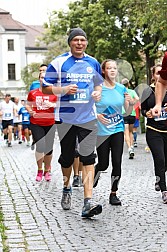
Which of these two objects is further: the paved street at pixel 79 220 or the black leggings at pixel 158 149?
the black leggings at pixel 158 149

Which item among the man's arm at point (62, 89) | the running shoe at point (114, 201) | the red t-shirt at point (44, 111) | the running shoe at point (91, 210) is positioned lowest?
the running shoe at point (114, 201)

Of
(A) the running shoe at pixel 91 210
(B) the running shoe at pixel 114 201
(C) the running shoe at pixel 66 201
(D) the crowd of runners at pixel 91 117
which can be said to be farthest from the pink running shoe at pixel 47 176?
(A) the running shoe at pixel 91 210

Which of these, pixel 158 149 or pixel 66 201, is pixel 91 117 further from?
pixel 158 149

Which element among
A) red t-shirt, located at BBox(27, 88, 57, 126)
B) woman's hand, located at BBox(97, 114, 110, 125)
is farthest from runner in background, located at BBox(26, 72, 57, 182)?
woman's hand, located at BBox(97, 114, 110, 125)

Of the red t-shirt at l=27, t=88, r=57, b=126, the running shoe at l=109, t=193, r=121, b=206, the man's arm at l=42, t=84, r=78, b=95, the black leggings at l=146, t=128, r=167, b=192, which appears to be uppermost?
the man's arm at l=42, t=84, r=78, b=95

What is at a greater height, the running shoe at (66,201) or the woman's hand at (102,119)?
the woman's hand at (102,119)

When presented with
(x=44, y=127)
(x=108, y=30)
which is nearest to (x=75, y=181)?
(x=44, y=127)

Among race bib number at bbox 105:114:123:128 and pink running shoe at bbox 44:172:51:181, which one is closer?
race bib number at bbox 105:114:123:128

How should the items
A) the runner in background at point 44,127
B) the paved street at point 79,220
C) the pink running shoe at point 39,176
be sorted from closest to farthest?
the paved street at point 79,220 < the runner in background at point 44,127 < the pink running shoe at point 39,176

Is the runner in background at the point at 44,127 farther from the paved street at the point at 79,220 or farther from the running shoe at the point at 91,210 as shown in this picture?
the running shoe at the point at 91,210

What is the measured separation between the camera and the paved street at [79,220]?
5.20m

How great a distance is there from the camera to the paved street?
205 inches

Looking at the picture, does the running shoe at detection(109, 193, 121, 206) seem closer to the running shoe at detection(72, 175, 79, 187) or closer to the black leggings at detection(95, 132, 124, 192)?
the black leggings at detection(95, 132, 124, 192)

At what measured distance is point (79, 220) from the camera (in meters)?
6.35
